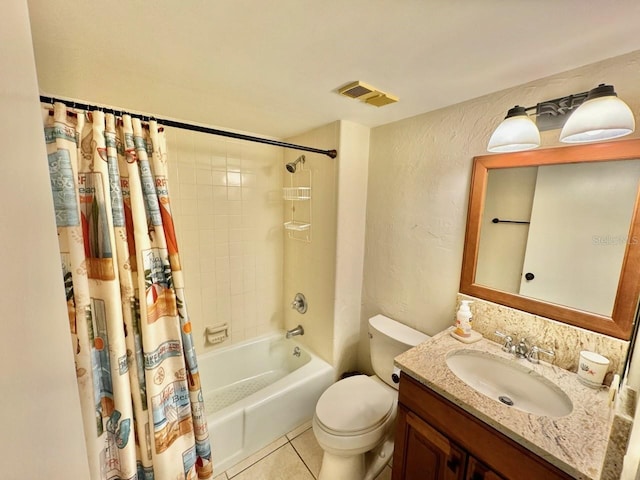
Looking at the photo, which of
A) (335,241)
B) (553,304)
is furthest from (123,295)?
(553,304)

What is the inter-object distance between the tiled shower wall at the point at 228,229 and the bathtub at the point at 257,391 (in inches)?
5.5

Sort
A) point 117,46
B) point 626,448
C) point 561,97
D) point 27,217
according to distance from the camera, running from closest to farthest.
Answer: point 27,217
point 626,448
point 117,46
point 561,97

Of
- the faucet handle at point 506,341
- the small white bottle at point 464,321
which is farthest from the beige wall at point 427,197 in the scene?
the faucet handle at point 506,341

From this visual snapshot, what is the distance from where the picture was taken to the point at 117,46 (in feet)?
3.12

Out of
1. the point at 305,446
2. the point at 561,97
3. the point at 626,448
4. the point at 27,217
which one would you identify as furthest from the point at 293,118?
the point at 305,446

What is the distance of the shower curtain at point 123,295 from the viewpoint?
0.88m

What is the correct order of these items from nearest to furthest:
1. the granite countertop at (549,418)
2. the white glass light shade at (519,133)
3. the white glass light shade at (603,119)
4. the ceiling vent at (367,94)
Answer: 1. the granite countertop at (549,418)
2. the white glass light shade at (603,119)
3. the white glass light shade at (519,133)
4. the ceiling vent at (367,94)

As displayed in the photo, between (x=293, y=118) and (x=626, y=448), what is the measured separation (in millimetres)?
1862

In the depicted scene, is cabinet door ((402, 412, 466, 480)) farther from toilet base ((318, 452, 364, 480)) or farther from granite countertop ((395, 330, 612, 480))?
toilet base ((318, 452, 364, 480))

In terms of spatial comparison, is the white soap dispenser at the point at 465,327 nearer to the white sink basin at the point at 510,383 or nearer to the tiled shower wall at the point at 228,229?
the white sink basin at the point at 510,383

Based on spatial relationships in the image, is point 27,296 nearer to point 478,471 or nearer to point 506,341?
point 478,471

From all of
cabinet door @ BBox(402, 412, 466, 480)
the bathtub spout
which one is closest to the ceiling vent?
cabinet door @ BBox(402, 412, 466, 480)

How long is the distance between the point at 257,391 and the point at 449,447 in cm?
135

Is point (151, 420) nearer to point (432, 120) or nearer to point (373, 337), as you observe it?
point (373, 337)
